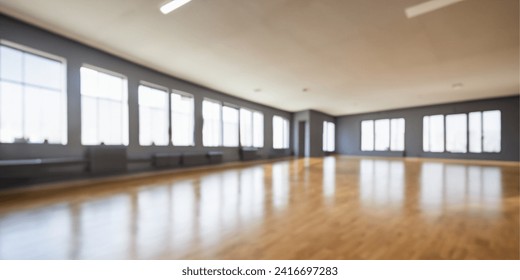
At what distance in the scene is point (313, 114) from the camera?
1486 cm

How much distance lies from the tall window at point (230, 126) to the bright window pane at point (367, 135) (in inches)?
406

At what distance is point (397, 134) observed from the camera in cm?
1535

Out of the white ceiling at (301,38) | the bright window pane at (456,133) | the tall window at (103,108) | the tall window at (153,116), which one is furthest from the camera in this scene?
the bright window pane at (456,133)

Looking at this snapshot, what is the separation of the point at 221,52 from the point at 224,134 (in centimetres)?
491

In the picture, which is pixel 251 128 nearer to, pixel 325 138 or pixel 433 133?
pixel 325 138

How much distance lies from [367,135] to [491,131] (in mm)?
6313

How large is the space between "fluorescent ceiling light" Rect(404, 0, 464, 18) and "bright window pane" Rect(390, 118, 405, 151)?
1274 centimetres

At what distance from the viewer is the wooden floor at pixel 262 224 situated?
1891mm

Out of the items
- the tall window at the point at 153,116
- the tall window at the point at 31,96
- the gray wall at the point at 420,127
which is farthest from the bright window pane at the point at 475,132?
the tall window at the point at 31,96

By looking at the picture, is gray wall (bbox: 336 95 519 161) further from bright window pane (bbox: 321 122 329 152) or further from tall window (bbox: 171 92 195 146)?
tall window (bbox: 171 92 195 146)

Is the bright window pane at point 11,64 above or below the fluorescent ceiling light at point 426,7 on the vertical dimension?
below

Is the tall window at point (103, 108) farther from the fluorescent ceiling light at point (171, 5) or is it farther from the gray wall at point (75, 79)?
the fluorescent ceiling light at point (171, 5)

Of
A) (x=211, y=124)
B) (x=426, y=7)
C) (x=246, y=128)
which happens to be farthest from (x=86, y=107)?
(x=426, y=7)

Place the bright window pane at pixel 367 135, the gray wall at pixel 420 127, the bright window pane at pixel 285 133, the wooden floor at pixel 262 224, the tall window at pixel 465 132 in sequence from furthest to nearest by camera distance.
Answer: the bright window pane at pixel 367 135, the bright window pane at pixel 285 133, the tall window at pixel 465 132, the gray wall at pixel 420 127, the wooden floor at pixel 262 224
